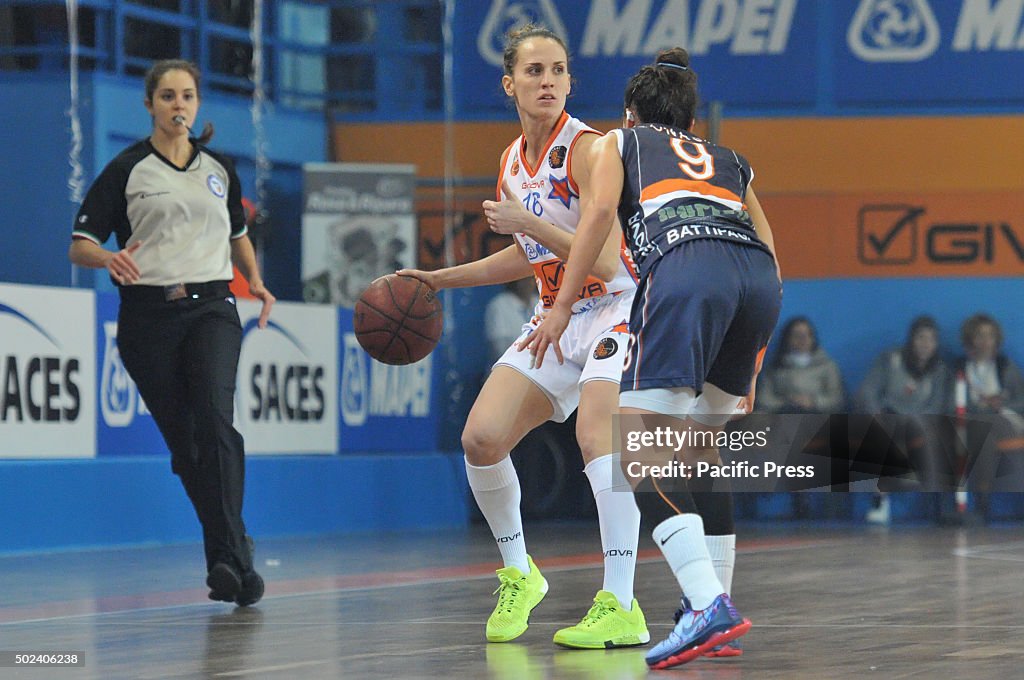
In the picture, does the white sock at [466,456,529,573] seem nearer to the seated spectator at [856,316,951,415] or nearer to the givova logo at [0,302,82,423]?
the givova logo at [0,302,82,423]

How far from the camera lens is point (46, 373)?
10.4 m

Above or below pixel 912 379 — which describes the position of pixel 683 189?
above

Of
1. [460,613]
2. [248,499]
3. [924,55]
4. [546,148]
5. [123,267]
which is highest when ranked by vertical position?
[924,55]

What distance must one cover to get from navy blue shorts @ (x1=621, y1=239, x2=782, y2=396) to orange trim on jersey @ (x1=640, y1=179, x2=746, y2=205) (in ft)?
0.65

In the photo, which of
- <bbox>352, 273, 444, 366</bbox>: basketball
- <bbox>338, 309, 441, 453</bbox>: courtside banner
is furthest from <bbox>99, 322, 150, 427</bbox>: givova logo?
<bbox>352, 273, 444, 366</bbox>: basketball

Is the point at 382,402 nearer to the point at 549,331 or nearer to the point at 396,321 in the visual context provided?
the point at 396,321

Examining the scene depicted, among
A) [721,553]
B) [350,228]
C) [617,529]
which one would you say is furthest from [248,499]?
[721,553]

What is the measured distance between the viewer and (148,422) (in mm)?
11508


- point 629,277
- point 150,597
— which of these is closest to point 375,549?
point 150,597

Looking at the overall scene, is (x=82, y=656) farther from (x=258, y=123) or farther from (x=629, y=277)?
(x=258, y=123)

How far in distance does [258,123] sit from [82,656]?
12168 millimetres

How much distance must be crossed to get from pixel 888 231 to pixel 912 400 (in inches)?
88.9

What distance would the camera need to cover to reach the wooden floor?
5359 millimetres

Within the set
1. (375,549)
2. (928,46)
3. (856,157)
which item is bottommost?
(375,549)
